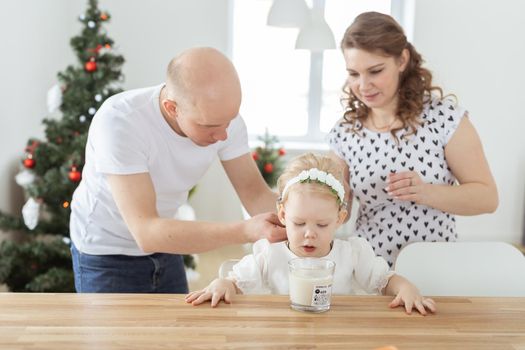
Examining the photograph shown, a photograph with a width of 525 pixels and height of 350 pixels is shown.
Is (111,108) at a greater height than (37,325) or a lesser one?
greater

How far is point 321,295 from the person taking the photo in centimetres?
160

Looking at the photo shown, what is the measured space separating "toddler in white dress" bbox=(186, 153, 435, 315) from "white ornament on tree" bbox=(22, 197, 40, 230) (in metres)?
2.25

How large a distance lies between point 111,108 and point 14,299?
61 centimetres

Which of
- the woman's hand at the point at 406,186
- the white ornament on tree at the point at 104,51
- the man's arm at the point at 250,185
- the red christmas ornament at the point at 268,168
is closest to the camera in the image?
the woman's hand at the point at 406,186

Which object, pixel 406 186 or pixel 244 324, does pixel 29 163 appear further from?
pixel 244 324

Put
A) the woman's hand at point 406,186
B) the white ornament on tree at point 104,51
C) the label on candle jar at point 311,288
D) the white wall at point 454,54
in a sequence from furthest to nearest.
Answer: the white wall at point 454,54 < the white ornament on tree at point 104,51 < the woman's hand at point 406,186 < the label on candle jar at point 311,288

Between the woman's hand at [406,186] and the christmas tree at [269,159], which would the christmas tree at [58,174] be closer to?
the christmas tree at [269,159]

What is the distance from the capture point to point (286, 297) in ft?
5.62

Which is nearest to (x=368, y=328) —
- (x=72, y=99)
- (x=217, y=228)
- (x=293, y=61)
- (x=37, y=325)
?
(x=217, y=228)

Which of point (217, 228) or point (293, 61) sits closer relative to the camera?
point (217, 228)

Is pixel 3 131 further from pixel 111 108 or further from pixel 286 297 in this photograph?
pixel 286 297

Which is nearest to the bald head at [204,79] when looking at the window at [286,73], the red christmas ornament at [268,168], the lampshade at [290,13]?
the lampshade at [290,13]

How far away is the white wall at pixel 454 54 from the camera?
5.42m

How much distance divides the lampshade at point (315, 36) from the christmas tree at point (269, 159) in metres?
0.92
